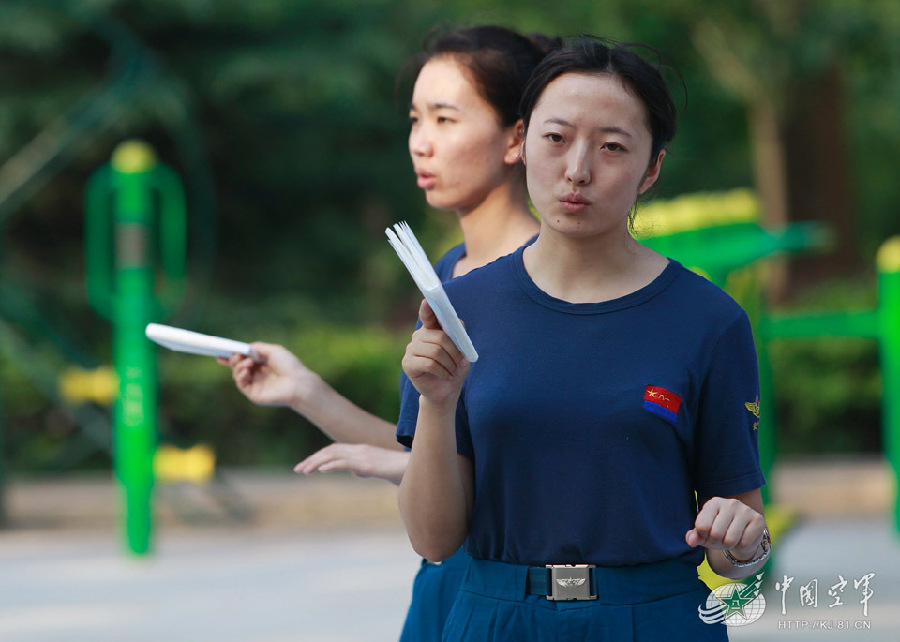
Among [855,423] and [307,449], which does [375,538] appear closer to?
[307,449]

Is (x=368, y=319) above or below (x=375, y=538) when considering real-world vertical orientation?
above

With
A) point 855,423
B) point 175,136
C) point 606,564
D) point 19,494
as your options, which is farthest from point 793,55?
point 606,564

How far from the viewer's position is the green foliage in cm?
885

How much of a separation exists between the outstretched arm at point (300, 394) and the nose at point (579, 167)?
0.91 metres

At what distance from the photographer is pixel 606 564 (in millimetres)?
1835

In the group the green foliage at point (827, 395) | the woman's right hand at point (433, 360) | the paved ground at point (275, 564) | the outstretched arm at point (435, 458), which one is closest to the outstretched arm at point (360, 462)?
the outstretched arm at point (435, 458)

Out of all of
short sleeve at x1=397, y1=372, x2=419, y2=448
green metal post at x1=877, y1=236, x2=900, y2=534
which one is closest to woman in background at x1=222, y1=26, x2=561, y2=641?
short sleeve at x1=397, y1=372, x2=419, y2=448

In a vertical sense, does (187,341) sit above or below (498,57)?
below

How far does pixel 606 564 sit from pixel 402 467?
582 mm

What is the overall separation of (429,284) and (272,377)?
1.06m

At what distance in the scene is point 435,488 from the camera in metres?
Answer: 1.86

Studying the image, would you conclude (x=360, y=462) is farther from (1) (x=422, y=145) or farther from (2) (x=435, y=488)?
(1) (x=422, y=145)

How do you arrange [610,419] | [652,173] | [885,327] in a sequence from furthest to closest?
1. [885,327]
2. [652,173]
3. [610,419]

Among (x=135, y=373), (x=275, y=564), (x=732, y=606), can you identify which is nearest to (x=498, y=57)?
(x=732, y=606)
